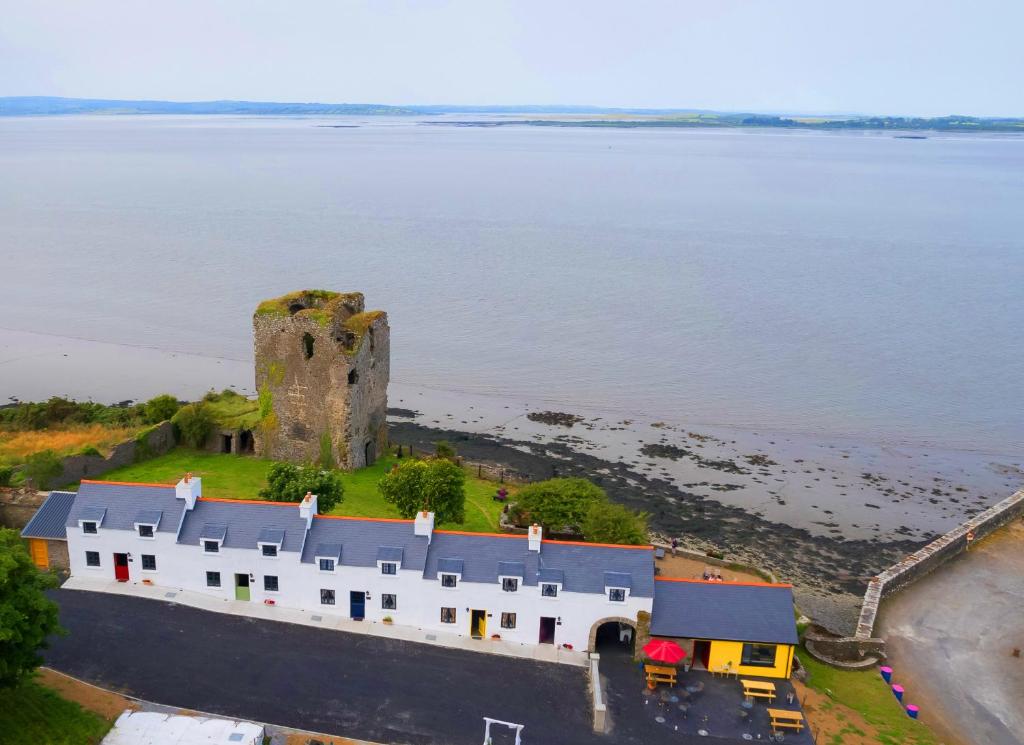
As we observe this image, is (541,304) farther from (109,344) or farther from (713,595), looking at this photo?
(713,595)

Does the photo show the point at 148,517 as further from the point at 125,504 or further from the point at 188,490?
the point at 188,490

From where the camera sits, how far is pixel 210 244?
134 m

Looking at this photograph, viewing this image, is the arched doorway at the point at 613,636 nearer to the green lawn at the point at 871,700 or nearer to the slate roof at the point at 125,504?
the green lawn at the point at 871,700

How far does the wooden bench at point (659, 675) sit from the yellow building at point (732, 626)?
140 cm

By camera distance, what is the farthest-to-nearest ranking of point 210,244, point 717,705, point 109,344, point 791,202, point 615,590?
point 791,202 → point 210,244 → point 109,344 → point 615,590 → point 717,705

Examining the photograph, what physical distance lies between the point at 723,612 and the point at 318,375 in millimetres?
27394

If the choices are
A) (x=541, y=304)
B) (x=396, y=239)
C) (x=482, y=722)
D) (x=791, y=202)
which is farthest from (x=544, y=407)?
(x=791, y=202)

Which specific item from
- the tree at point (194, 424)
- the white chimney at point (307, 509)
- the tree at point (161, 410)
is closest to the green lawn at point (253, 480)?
the tree at point (194, 424)

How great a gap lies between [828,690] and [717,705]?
18.4 feet

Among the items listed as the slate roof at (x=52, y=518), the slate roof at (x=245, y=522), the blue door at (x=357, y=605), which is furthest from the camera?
the slate roof at (x=52, y=518)

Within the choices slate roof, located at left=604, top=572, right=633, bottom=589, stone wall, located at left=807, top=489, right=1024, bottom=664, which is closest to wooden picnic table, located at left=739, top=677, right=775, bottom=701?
slate roof, located at left=604, top=572, right=633, bottom=589

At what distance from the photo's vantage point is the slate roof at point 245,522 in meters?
37.4

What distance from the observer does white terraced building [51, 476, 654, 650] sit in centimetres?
3581

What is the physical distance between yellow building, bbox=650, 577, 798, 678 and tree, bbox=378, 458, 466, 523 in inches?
479
